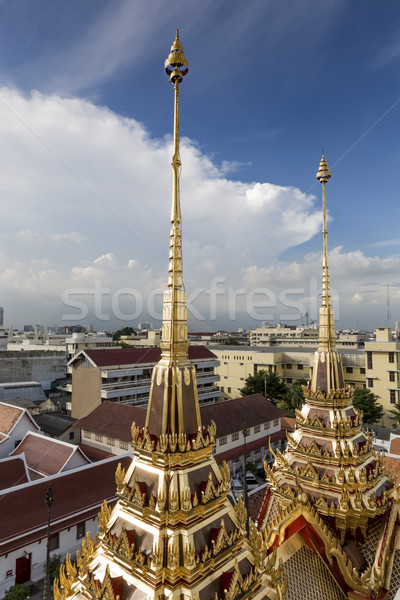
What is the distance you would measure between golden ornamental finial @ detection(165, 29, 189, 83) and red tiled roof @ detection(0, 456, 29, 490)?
2312 cm

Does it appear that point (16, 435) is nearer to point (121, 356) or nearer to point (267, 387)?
point (121, 356)

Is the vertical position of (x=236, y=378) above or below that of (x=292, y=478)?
below

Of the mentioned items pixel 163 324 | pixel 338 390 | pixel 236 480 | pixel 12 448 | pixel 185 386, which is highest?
pixel 163 324

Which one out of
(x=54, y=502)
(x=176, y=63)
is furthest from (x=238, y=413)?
(x=176, y=63)

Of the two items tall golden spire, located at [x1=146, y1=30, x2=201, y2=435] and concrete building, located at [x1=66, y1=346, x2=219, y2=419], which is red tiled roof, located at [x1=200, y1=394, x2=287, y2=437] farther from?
tall golden spire, located at [x1=146, y1=30, x2=201, y2=435]

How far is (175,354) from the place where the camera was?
6.10m

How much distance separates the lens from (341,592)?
27.6ft

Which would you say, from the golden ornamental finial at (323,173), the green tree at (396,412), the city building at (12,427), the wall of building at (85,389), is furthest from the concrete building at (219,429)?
the golden ornamental finial at (323,173)

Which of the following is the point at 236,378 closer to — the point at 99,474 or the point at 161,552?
the point at 99,474

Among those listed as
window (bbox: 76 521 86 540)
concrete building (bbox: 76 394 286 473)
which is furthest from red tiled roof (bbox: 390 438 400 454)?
window (bbox: 76 521 86 540)

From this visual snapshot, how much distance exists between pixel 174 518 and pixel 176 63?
26.2 feet

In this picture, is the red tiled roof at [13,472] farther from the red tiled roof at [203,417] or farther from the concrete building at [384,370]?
the concrete building at [384,370]

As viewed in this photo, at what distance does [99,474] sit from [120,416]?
37.1 ft

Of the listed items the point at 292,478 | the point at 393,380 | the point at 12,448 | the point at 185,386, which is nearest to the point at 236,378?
the point at 393,380
